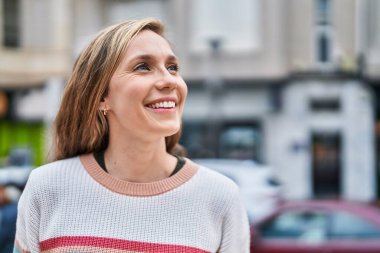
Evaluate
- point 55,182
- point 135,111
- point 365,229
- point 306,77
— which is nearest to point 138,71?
point 135,111

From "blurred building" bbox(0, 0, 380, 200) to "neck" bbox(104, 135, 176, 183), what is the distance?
55.1ft

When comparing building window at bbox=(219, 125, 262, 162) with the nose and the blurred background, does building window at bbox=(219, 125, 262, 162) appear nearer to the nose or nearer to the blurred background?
the blurred background

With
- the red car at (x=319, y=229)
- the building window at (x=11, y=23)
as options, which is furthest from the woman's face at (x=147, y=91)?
the building window at (x=11, y=23)

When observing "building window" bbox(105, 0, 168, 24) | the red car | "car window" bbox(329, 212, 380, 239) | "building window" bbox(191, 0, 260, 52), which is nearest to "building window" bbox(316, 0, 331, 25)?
"building window" bbox(191, 0, 260, 52)

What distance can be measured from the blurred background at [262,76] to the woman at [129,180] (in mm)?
16409

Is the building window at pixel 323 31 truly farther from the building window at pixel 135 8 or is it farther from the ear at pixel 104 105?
the ear at pixel 104 105

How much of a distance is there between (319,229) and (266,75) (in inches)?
482

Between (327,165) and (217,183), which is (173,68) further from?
(327,165)

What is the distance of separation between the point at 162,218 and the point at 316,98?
17407mm

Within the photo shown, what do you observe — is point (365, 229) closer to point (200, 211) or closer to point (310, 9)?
point (200, 211)

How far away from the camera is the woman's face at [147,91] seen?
6.08ft

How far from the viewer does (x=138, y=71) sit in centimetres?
188

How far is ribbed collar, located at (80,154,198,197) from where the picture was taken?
192 centimetres

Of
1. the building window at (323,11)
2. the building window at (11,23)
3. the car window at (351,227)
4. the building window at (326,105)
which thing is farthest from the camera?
the building window at (11,23)
